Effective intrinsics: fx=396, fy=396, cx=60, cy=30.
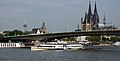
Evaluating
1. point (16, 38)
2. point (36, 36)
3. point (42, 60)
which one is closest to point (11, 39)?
point (16, 38)

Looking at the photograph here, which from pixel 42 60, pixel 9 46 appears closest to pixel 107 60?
pixel 42 60

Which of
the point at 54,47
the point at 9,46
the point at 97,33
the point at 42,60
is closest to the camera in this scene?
the point at 42,60

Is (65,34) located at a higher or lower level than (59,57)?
higher

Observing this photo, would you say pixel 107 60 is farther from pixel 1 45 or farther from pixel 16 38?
pixel 16 38

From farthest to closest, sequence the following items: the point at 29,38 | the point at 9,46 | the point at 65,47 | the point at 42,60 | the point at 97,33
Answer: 1. the point at 29,38
2. the point at 9,46
3. the point at 97,33
4. the point at 65,47
5. the point at 42,60

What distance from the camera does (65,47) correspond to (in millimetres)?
118750

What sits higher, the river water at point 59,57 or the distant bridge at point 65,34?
the distant bridge at point 65,34

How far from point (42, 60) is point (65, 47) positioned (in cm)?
5320

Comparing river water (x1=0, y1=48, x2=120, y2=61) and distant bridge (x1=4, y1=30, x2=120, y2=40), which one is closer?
river water (x1=0, y1=48, x2=120, y2=61)

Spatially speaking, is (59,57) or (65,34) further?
(65,34)

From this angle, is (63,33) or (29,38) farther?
(29,38)

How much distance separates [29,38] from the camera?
150625 mm

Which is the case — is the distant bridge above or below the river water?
above

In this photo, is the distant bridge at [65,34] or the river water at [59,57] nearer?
the river water at [59,57]
